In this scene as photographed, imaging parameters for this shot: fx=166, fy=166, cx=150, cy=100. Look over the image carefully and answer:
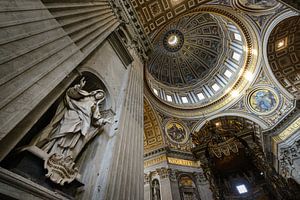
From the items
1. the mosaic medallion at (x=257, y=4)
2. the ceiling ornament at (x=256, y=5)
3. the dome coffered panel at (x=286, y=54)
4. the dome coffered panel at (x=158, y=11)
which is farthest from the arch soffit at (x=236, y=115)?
the dome coffered panel at (x=158, y=11)

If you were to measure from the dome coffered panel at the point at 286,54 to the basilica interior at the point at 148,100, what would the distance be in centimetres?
6

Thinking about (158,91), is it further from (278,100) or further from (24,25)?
(24,25)

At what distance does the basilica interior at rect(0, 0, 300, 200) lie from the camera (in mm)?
1920

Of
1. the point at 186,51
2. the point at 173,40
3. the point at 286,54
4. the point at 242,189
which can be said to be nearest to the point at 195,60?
the point at 186,51

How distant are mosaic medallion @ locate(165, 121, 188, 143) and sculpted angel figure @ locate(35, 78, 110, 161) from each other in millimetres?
10157

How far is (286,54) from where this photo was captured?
10.7 metres

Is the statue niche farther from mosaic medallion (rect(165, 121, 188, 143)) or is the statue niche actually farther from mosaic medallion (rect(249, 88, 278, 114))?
mosaic medallion (rect(249, 88, 278, 114))

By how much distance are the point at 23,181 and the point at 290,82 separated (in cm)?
1407

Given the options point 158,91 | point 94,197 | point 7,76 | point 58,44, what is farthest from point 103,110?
point 158,91

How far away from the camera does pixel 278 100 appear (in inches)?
436

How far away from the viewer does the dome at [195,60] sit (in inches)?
583

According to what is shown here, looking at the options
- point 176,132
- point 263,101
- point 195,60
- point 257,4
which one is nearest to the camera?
point 257,4

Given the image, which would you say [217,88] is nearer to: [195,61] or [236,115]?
[236,115]

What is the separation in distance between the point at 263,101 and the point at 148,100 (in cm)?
836
